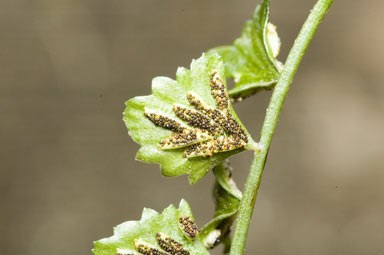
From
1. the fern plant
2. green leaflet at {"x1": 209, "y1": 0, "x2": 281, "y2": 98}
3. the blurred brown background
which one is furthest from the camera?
the blurred brown background

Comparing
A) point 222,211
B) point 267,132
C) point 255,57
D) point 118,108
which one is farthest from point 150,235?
point 118,108

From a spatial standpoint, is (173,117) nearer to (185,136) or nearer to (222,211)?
(185,136)

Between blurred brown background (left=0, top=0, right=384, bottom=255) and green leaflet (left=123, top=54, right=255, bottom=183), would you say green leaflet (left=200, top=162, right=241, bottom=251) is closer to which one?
green leaflet (left=123, top=54, right=255, bottom=183)

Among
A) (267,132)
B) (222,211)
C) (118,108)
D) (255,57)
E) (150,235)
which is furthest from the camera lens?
(118,108)

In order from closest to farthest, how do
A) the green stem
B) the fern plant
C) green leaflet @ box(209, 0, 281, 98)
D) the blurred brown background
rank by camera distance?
the green stem → the fern plant → green leaflet @ box(209, 0, 281, 98) → the blurred brown background

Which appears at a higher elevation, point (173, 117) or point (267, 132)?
point (173, 117)

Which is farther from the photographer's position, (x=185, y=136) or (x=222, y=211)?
(x=222, y=211)

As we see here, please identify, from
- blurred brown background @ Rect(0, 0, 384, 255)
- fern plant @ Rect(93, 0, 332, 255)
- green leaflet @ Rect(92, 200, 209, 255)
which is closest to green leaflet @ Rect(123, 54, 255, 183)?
fern plant @ Rect(93, 0, 332, 255)

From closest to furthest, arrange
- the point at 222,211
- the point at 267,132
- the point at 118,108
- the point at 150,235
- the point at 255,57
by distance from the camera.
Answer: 1. the point at 267,132
2. the point at 150,235
3. the point at 222,211
4. the point at 255,57
5. the point at 118,108
